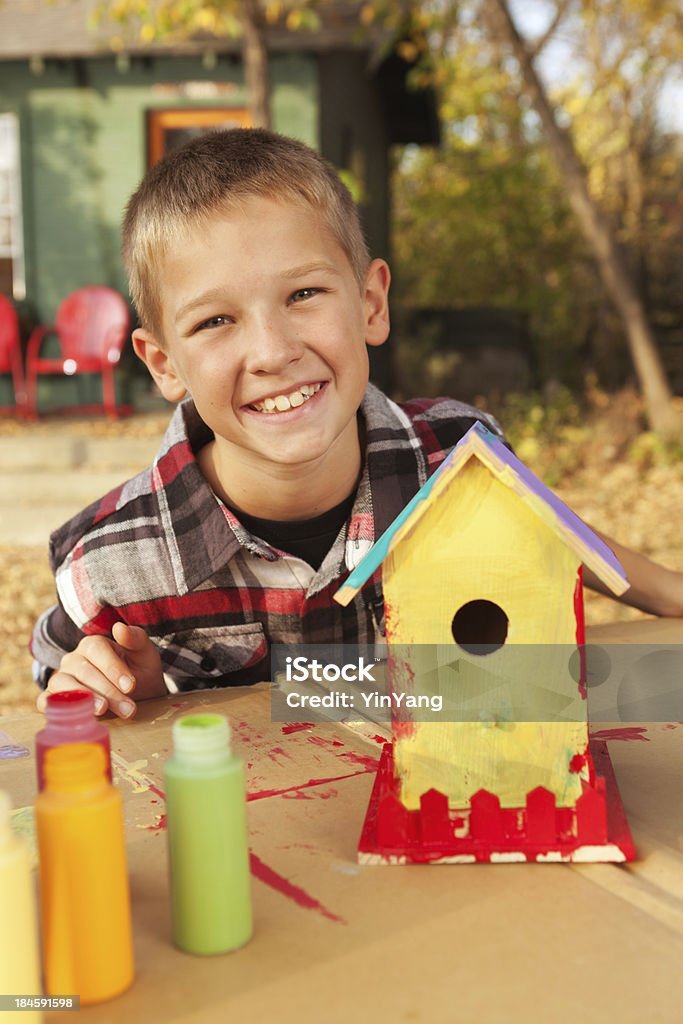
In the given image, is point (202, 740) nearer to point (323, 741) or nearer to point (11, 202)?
point (323, 741)

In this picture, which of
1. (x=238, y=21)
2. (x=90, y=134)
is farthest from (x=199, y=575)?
(x=90, y=134)

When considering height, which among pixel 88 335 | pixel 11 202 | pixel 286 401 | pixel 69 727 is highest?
pixel 11 202

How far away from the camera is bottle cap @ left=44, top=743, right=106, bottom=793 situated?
34.1 inches

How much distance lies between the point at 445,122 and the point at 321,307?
1472cm

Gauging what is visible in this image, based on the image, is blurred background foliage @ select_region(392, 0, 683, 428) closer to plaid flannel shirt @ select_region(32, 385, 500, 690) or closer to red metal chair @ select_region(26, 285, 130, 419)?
red metal chair @ select_region(26, 285, 130, 419)

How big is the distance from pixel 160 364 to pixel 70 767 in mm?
1348

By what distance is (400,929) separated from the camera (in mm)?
1005

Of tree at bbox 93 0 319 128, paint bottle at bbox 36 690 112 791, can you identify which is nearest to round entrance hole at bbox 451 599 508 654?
paint bottle at bbox 36 690 112 791

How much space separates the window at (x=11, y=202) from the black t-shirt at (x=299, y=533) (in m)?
8.43

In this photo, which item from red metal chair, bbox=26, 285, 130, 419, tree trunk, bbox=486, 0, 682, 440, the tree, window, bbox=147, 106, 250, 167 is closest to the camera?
the tree

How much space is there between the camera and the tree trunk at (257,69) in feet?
25.9

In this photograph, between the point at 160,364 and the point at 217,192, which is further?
the point at 160,364

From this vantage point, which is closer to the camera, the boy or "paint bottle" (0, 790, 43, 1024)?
"paint bottle" (0, 790, 43, 1024)

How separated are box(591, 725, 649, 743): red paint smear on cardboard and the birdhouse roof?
399mm
